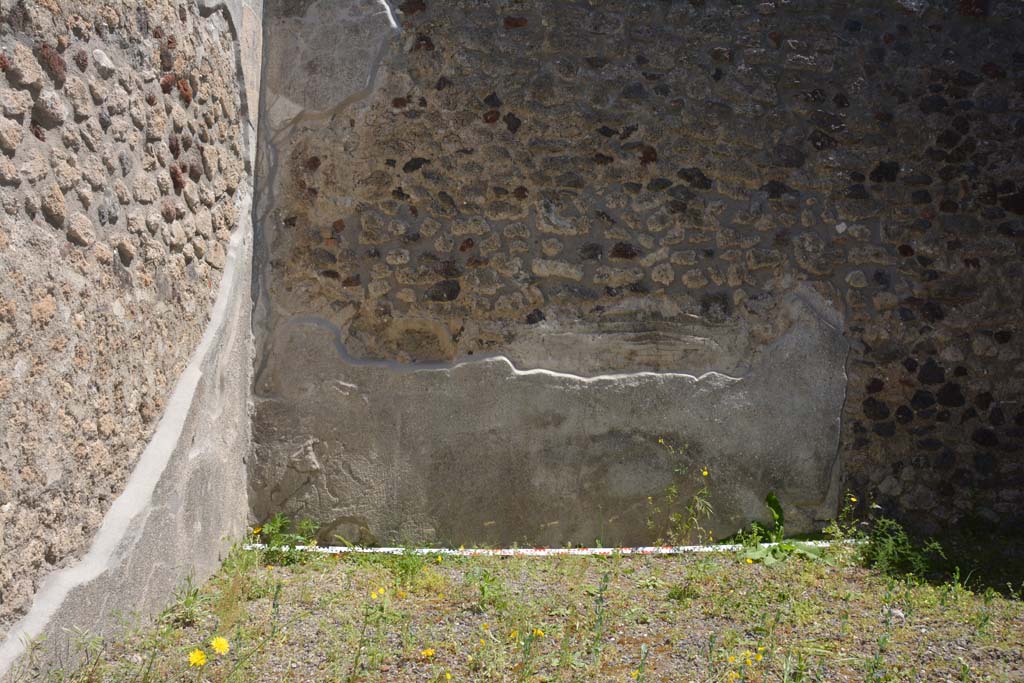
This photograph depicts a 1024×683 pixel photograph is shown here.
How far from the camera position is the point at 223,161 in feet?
12.4

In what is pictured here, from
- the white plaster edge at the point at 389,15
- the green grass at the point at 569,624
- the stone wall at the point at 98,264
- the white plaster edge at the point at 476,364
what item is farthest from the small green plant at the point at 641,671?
the white plaster edge at the point at 389,15

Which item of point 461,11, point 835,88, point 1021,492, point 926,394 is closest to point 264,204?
point 461,11

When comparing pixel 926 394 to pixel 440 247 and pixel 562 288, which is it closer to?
pixel 562 288

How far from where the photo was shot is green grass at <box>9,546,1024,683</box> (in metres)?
2.74

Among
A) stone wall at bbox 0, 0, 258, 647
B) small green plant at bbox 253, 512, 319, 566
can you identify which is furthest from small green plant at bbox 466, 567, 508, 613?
stone wall at bbox 0, 0, 258, 647

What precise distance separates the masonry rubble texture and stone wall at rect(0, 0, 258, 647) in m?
0.46

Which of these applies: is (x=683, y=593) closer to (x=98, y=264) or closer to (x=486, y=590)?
(x=486, y=590)

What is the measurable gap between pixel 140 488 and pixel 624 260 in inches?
91.5

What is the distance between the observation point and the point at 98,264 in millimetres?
2742

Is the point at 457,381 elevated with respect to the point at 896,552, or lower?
elevated

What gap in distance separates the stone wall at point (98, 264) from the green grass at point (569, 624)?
0.27 m

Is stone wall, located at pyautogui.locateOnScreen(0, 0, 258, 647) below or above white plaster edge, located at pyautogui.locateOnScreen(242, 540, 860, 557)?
above

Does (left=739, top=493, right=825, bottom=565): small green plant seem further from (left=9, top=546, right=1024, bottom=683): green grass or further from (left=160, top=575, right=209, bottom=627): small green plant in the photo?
(left=160, top=575, right=209, bottom=627): small green plant

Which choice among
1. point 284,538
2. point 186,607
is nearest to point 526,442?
point 284,538
